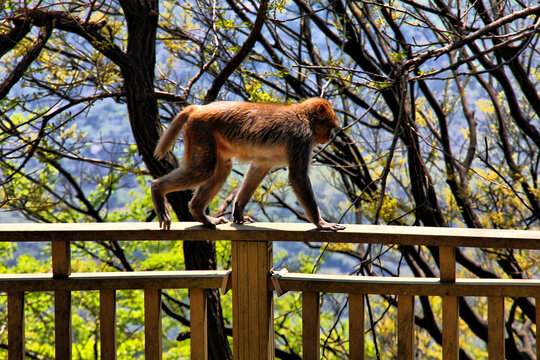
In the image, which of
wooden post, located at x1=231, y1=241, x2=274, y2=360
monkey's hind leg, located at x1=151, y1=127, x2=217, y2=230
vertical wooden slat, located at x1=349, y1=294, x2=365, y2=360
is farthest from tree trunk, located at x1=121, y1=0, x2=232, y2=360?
vertical wooden slat, located at x1=349, y1=294, x2=365, y2=360

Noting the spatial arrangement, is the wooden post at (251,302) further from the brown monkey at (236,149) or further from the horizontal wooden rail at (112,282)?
the brown monkey at (236,149)

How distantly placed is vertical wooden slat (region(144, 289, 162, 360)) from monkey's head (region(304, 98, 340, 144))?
5.97ft

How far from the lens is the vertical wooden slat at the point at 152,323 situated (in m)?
2.66

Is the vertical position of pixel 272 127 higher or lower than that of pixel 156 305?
higher

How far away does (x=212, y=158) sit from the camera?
11.5ft

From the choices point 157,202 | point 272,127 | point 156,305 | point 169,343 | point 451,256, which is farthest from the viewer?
point 169,343

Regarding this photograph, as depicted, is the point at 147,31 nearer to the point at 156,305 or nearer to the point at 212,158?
the point at 212,158

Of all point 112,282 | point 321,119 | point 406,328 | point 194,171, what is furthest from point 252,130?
point 406,328

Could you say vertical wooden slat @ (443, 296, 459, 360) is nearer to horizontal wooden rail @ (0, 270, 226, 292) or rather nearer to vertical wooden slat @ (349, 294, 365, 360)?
vertical wooden slat @ (349, 294, 365, 360)

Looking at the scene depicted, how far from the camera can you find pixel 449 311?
8.22 feet

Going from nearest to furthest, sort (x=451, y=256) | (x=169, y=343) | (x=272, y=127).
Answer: (x=451, y=256) < (x=272, y=127) < (x=169, y=343)

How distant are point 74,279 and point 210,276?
636 millimetres

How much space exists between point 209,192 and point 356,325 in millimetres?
1468

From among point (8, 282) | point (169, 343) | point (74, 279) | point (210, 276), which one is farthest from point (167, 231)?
point (169, 343)
